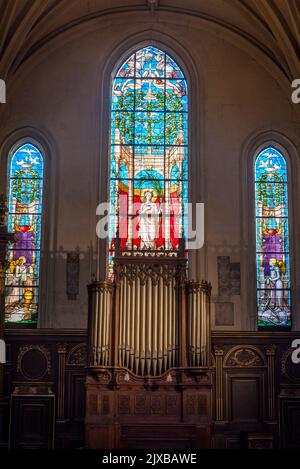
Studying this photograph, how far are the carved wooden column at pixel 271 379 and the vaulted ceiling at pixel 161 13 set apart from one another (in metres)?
7.15

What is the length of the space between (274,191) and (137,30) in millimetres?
5896

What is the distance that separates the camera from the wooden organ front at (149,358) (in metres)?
18.0

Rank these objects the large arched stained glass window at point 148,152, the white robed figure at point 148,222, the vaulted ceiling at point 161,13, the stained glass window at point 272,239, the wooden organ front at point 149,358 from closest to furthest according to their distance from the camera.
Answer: the wooden organ front at point 149,358 → the vaulted ceiling at point 161,13 → the stained glass window at point 272,239 → the white robed figure at point 148,222 → the large arched stained glass window at point 148,152

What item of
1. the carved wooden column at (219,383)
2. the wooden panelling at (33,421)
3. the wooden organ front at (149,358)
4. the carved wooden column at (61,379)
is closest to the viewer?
the wooden organ front at (149,358)

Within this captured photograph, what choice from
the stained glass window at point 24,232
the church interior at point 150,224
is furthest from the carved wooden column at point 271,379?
the stained glass window at point 24,232

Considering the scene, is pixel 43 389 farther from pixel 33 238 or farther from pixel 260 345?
pixel 260 345

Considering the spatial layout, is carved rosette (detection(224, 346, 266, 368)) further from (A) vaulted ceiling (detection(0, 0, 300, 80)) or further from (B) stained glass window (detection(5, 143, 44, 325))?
(A) vaulted ceiling (detection(0, 0, 300, 80))

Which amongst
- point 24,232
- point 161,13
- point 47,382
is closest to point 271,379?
point 47,382

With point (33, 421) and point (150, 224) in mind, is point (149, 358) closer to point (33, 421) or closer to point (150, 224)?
point (33, 421)

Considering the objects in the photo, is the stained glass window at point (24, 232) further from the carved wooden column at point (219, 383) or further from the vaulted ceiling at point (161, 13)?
the carved wooden column at point (219, 383)

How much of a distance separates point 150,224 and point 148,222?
8 centimetres

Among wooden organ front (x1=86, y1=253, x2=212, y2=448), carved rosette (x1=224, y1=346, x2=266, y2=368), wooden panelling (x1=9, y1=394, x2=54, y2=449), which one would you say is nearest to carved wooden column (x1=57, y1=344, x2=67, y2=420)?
wooden panelling (x1=9, y1=394, x2=54, y2=449)

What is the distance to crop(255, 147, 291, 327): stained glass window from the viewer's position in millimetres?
21219

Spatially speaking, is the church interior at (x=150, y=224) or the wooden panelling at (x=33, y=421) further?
the wooden panelling at (x=33, y=421)
